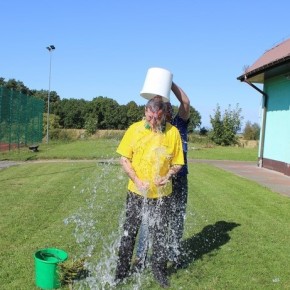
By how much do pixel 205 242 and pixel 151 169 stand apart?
2.31m

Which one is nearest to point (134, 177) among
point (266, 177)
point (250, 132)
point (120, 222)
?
point (120, 222)

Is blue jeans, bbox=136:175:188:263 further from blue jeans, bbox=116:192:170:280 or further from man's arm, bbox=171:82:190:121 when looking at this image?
man's arm, bbox=171:82:190:121

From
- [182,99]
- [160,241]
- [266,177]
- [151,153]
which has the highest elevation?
[182,99]

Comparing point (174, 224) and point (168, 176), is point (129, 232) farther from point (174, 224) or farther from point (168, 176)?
point (174, 224)

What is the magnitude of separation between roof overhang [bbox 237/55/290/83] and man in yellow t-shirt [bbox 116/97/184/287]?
9.83 meters

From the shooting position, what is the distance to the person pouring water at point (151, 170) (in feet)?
14.9

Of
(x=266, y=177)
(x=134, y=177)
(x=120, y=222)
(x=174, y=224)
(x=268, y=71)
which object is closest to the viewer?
(x=134, y=177)

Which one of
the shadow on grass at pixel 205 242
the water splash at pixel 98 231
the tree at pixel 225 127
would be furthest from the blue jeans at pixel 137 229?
the tree at pixel 225 127

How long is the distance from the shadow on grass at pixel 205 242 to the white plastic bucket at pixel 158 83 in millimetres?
2054

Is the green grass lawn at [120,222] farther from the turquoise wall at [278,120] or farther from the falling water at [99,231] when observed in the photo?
the turquoise wall at [278,120]

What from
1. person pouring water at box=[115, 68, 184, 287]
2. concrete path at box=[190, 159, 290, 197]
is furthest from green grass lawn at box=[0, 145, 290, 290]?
concrete path at box=[190, 159, 290, 197]

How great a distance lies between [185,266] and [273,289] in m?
1.05

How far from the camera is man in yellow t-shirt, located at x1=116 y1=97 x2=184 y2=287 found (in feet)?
Answer: 14.9

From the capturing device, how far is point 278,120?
620 inches
